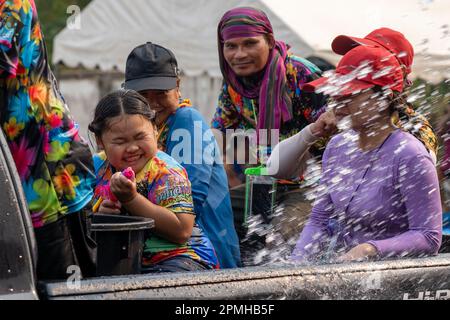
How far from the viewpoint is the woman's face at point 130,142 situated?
3666 mm

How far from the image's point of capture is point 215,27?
11891 millimetres

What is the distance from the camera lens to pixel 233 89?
543 centimetres

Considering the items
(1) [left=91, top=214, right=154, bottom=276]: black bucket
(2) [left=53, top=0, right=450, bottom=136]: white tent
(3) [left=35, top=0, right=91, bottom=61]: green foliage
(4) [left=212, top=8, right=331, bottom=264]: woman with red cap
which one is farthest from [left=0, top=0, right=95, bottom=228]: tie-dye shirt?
(3) [left=35, top=0, right=91, bottom=61]: green foliage

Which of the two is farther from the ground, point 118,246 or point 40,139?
point 40,139

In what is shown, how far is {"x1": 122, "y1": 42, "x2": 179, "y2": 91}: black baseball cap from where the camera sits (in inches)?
175

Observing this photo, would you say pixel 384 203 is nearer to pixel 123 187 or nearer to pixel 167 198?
pixel 167 198

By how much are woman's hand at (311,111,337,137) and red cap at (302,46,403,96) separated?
185 mm

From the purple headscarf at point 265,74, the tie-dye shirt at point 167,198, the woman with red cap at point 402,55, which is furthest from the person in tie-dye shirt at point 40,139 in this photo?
the purple headscarf at point 265,74

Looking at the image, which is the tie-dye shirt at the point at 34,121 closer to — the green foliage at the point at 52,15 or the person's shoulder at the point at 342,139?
the person's shoulder at the point at 342,139

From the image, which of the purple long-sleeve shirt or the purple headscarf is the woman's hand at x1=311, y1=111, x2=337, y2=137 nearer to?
the purple long-sleeve shirt

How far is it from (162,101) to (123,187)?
3.78 feet

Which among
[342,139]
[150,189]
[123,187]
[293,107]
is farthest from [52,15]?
[123,187]

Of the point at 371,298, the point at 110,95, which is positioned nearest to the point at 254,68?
the point at 110,95
